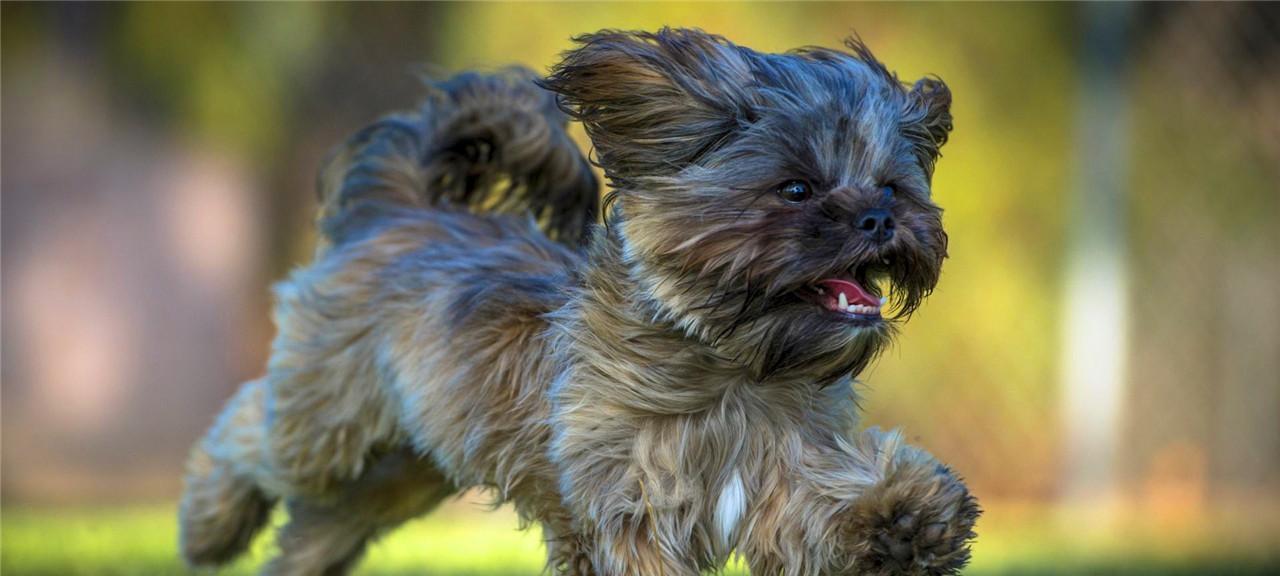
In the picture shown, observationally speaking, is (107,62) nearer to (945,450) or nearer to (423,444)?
(945,450)

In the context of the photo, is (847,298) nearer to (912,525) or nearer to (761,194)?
(761,194)

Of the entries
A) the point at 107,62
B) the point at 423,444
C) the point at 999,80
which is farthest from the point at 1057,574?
the point at 107,62

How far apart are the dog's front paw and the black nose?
52cm

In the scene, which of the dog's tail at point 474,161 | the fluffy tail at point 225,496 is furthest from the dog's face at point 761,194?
the fluffy tail at point 225,496

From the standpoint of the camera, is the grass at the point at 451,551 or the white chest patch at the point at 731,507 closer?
the white chest patch at the point at 731,507

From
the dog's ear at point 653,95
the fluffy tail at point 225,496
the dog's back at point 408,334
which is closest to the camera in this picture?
the dog's ear at point 653,95

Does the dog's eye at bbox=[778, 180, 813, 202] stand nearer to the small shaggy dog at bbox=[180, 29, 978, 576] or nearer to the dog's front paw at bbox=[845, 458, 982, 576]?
the small shaggy dog at bbox=[180, 29, 978, 576]

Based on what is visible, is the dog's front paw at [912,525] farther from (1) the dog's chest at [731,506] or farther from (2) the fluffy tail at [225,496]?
(2) the fluffy tail at [225,496]

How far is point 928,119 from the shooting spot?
3.54 m

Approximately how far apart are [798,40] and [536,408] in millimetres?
7531

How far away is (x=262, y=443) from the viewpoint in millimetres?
4582

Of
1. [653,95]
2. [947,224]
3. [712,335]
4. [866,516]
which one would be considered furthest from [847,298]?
[947,224]

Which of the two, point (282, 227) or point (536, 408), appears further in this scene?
point (282, 227)

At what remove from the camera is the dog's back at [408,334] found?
148 inches
